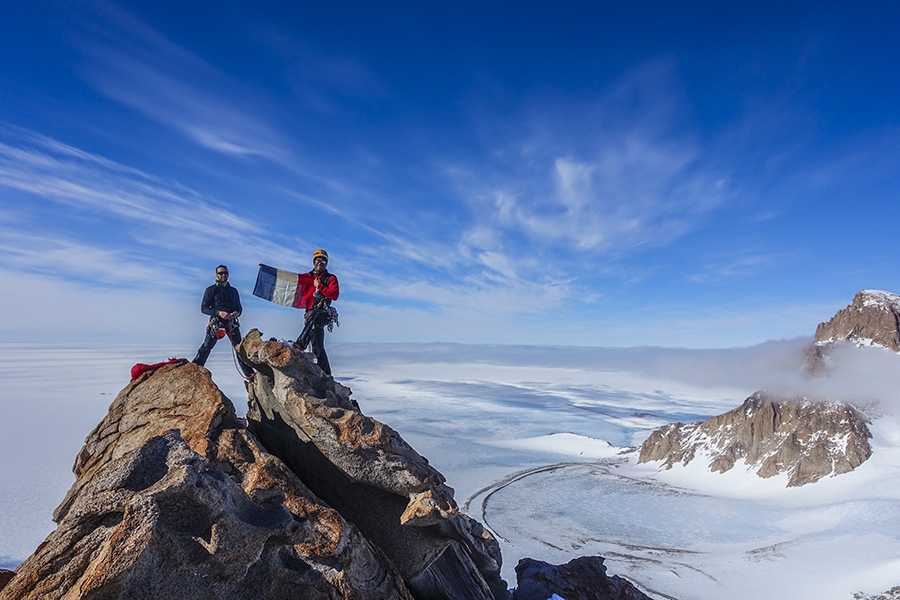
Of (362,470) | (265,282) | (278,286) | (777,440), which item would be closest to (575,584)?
(362,470)

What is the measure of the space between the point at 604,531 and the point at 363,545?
9141cm

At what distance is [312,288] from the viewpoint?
13898mm

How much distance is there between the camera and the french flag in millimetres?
14047

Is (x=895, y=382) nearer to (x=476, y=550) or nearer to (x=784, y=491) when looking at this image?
(x=784, y=491)

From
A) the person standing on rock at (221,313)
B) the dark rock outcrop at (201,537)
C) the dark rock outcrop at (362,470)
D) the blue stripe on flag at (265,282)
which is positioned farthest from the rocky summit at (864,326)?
the dark rock outcrop at (201,537)

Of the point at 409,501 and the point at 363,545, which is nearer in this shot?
the point at 363,545

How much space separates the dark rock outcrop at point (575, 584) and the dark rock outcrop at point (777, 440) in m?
131

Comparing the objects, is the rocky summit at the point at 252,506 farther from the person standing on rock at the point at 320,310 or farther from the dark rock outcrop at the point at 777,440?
the dark rock outcrop at the point at 777,440

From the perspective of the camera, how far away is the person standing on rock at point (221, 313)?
12805mm

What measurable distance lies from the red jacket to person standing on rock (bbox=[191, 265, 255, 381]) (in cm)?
191

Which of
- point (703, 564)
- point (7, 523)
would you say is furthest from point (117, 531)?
point (703, 564)

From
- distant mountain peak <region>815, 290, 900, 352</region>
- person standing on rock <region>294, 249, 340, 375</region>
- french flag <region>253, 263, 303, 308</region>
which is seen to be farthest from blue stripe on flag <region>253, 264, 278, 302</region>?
distant mountain peak <region>815, 290, 900, 352</region>

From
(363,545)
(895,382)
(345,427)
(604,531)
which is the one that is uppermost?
(895,382)

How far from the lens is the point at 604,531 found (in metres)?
85.0
